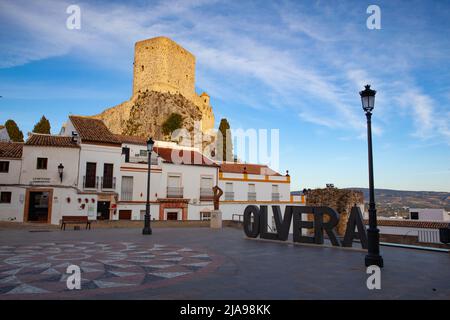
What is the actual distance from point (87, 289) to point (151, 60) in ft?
241

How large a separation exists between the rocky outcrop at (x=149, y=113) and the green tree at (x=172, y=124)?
1.27 metres

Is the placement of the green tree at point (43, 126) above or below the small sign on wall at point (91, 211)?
above

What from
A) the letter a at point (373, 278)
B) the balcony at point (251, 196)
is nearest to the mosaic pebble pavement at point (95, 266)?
the letter a at point (373, 278)

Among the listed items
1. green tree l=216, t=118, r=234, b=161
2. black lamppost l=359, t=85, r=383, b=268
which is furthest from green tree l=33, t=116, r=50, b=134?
black lamppost l=359, t=85, r=383, b=268

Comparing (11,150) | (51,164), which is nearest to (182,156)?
(51,164)

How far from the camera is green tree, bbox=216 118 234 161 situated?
56312 millimetres

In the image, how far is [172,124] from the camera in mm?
67250

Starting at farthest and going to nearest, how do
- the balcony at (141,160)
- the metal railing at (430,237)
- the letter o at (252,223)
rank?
the balcony at (141,160) < the metal railing at (430,237) < the letter o at (252,223)

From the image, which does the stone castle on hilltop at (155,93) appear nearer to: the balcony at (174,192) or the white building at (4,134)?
the white building at (4,134)

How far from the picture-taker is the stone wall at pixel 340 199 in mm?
31577

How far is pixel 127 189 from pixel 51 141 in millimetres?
7360

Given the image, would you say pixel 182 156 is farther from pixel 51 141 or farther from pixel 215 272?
pixel 215 272
